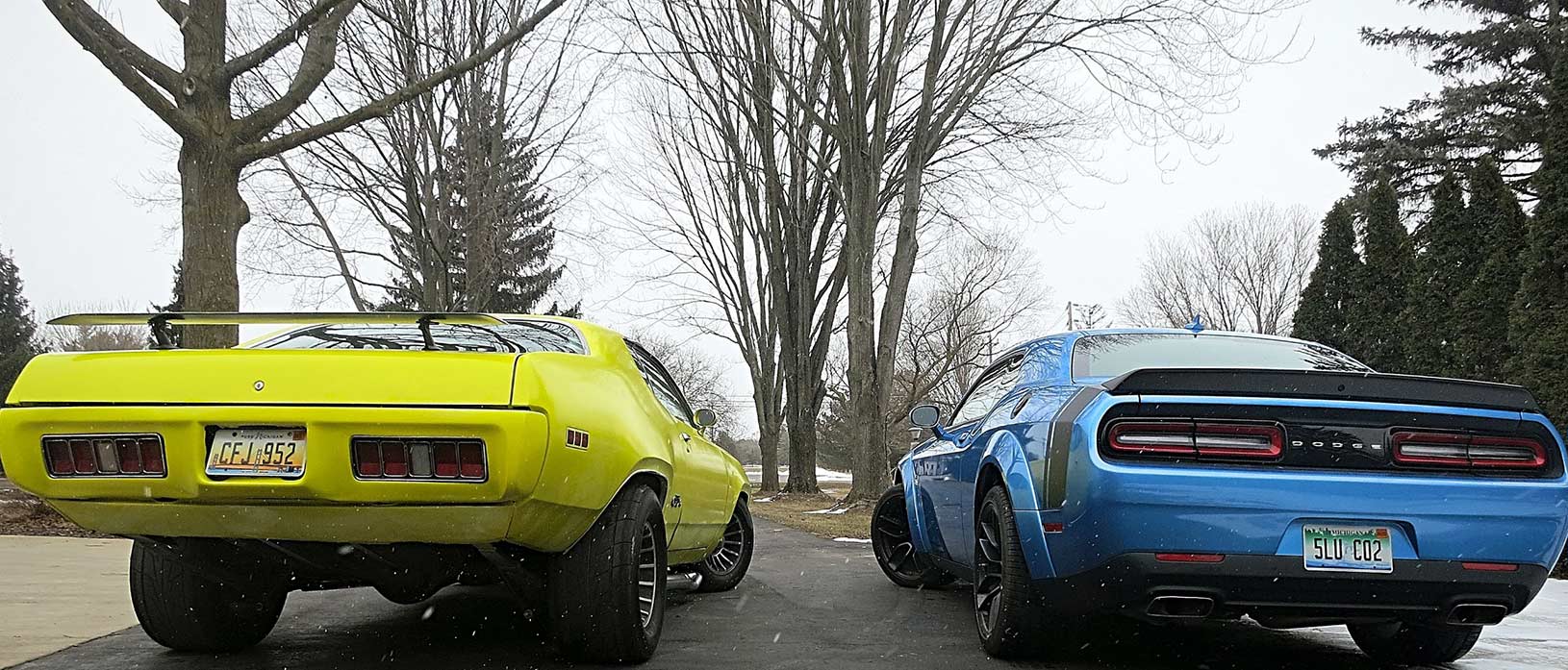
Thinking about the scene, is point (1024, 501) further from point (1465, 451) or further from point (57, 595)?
point (57, 595)

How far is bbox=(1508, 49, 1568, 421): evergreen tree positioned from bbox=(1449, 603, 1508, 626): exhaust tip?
10340mm

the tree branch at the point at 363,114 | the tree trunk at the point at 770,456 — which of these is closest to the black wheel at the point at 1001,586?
the tree branch at the point at 363,114

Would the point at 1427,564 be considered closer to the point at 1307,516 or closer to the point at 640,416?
the point at 1307,516

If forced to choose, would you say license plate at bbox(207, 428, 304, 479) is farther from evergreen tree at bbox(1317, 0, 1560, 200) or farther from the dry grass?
evergreen tree at bbox(1317, 0, 1560, 200)

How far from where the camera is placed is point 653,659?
4.56 meters

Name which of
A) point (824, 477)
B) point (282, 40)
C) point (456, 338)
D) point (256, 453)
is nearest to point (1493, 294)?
point (282, 40)

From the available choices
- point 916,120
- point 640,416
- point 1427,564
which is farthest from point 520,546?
point 916,120

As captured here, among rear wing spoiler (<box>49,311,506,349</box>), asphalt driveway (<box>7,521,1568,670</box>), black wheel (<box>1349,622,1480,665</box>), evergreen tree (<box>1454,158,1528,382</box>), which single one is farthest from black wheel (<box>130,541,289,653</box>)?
evergreen tree (<box>1454,158,1528,382</box>)

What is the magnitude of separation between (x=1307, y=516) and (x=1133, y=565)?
1.87 feet

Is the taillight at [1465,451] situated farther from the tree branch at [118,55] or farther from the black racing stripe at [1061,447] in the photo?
the tree branch at [118,55]

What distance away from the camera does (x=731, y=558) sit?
7.29 m

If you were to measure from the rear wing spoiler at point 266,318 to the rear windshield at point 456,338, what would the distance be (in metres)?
0.37

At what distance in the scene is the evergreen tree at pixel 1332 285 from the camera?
2336 centimetres

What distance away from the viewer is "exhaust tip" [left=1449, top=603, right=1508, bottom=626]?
3969 mm
